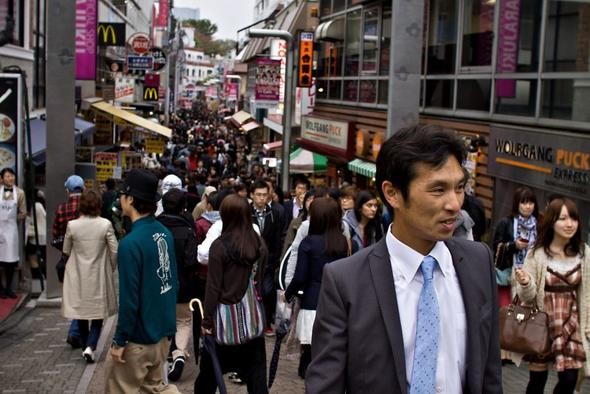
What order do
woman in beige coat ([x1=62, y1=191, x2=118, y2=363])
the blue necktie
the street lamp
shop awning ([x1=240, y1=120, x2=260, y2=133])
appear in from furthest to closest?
shop awning ([x1=240, y1=120, x2=260, y2=133]) → the street lamp → woman in beige coat ([x1=62, y1=191, x2=118, y2=363]) → the blue necktie

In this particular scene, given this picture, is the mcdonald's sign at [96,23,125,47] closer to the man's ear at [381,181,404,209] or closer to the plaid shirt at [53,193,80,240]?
the plaid shirt at [53,193,80,240]

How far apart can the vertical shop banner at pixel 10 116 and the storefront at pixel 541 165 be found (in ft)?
22.4

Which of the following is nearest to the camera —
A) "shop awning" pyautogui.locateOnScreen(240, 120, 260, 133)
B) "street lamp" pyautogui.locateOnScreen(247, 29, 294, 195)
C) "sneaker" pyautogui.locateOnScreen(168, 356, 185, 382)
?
"sneaker" pyautogui.locateOnScreen(168, 356, 185, 382)

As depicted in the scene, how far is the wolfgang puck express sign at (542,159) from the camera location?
419 inches

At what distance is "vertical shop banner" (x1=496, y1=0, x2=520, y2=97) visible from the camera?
44.1 feet

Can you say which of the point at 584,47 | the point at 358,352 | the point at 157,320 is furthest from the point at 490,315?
the point at 584,47

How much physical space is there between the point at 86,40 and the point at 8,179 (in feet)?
34.1

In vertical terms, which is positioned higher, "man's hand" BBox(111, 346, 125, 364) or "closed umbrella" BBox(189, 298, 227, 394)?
"man's hand" BBox(111, 346, 125, 364)

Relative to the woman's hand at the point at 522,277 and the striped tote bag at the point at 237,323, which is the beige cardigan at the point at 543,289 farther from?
the striped tote bag at the point at 237,323

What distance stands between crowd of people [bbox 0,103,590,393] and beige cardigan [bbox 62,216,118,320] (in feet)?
0.04

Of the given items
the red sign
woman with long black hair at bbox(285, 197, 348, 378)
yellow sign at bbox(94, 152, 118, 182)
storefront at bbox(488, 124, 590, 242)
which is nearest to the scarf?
storefront at bbox(488, 124, 590, 242)

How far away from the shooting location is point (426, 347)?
2783mm

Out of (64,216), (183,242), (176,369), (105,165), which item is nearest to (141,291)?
(183,242)

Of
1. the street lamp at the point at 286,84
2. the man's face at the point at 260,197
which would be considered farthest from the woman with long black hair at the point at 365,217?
the street lamp at the point at 286,84
